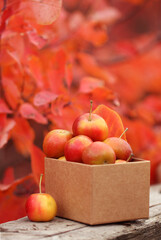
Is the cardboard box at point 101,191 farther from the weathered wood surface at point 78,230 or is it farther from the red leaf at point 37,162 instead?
the red leaf at point 37,162

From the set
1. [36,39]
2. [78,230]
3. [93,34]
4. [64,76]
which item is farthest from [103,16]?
[78,230]

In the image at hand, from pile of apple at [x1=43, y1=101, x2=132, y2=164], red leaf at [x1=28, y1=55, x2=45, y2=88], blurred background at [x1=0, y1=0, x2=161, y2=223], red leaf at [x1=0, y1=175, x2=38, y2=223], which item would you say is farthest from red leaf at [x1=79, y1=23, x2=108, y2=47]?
pile of apple at [x1=43, y1=101, x2=132, y2=164]

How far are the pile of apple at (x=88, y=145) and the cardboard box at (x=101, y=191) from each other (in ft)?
0.08

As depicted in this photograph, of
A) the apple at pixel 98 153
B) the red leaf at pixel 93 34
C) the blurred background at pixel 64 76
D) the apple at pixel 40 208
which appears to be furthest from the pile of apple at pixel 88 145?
the red leaf at pixel 93 34

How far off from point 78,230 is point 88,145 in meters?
0.25

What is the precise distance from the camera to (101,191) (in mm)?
1186

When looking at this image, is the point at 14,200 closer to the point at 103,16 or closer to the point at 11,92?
the point at 11,92

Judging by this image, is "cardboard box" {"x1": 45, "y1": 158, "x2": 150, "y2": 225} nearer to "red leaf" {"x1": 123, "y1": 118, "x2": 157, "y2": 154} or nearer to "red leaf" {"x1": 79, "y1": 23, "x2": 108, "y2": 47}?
"red leaf" {"x1": 79, "y1": 23, "x2": 108, "y2": 47}

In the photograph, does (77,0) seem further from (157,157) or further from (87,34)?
(157,157)

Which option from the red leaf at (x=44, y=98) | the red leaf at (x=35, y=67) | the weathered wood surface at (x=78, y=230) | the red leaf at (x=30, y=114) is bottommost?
the weathered wood surface at (x=78, y=230)

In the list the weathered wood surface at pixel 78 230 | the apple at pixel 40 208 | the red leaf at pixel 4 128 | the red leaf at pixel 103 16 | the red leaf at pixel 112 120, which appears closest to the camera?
the weathered wood surface at pixel 78 230

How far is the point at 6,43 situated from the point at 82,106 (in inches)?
17.0

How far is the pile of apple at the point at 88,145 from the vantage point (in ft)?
3.89

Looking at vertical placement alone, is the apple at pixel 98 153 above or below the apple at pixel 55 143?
below
